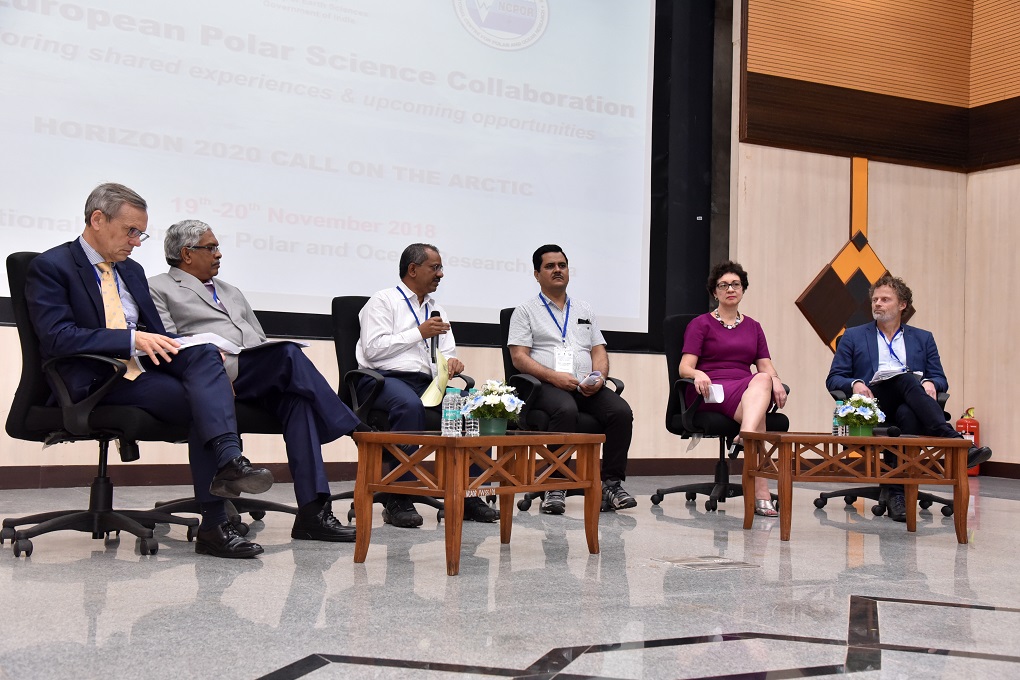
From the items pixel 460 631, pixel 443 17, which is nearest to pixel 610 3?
pixel 443 17

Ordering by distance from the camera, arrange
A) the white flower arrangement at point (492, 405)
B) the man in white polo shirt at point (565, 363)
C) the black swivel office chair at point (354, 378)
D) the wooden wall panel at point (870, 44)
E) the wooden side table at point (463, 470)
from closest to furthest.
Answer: the wooden side table at point (463, 470), the white flower arrangement at point (492, 405), the black swivel office chair at point (354, 378), the man in white polo shirt at point (565, 363), the wooden wall panel at point (870, 44)

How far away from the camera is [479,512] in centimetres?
385

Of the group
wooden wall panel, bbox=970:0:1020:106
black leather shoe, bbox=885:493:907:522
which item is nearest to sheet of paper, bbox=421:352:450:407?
black leather shoe, bbox=885:493:907:522

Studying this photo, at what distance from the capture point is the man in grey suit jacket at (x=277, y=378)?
3.14m

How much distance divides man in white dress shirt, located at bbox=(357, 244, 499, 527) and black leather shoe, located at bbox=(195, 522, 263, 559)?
865 millimetres

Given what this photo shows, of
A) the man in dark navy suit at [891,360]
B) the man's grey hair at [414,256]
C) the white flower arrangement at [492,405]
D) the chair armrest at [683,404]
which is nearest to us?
the white flower arrangement at [492,405]

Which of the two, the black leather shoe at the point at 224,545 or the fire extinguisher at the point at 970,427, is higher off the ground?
the fire extinguisher at the point at 970,427

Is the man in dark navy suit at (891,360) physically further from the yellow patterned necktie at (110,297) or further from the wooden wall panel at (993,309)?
the yellow patterned necktie at (110,297)

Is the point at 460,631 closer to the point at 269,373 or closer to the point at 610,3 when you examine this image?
the point at 269,373

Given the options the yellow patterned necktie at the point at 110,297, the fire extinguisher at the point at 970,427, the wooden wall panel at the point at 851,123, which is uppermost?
the wooden wall panel at the point at 851,123

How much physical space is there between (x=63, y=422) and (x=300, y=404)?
0.69 m

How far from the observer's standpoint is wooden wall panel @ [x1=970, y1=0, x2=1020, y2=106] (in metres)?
7.03

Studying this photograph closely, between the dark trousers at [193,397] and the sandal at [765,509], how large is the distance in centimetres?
233

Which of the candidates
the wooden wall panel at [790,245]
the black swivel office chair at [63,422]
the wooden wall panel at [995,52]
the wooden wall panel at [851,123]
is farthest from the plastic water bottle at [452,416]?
the wooden wall panel at [995,52]
